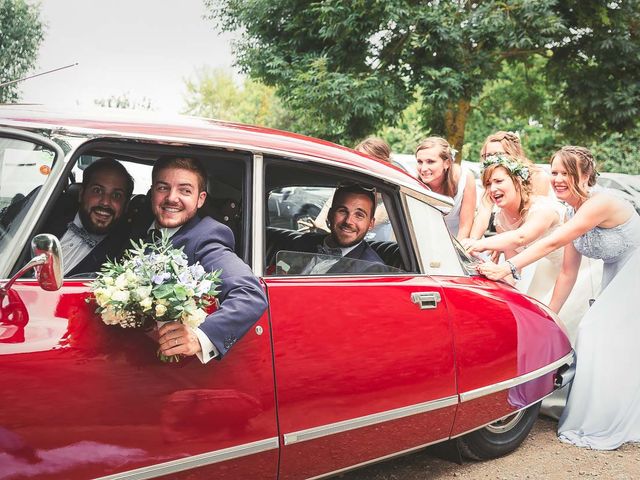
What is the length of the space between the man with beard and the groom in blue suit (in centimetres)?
25

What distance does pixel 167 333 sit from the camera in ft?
7.55

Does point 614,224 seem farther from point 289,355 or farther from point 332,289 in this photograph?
point 289,355

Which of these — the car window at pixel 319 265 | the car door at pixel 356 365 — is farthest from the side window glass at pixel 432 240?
the car window at pixel 319 265

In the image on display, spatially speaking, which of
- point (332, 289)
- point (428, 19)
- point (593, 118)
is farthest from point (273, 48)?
point (332, 289)

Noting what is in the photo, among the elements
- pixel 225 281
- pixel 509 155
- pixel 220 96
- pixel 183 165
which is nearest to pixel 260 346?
pixel 225 281

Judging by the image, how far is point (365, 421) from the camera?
3.03 metres

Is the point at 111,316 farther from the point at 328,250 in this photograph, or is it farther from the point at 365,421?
the point at 328,250

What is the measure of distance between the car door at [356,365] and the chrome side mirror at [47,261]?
3.12 feet

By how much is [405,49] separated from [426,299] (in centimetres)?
1218

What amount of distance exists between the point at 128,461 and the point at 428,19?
12962 millimetres

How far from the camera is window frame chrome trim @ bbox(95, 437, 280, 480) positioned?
2291 mm

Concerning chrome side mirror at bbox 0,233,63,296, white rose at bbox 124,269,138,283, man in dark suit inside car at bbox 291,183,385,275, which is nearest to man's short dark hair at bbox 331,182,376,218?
man in dark suit inside car at bbox 291,183,385,275

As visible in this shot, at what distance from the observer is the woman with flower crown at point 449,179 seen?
16.4 ft

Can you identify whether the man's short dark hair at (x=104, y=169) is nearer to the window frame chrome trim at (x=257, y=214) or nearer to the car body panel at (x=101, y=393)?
the window frame chrome trim at (x=257, y=214)
